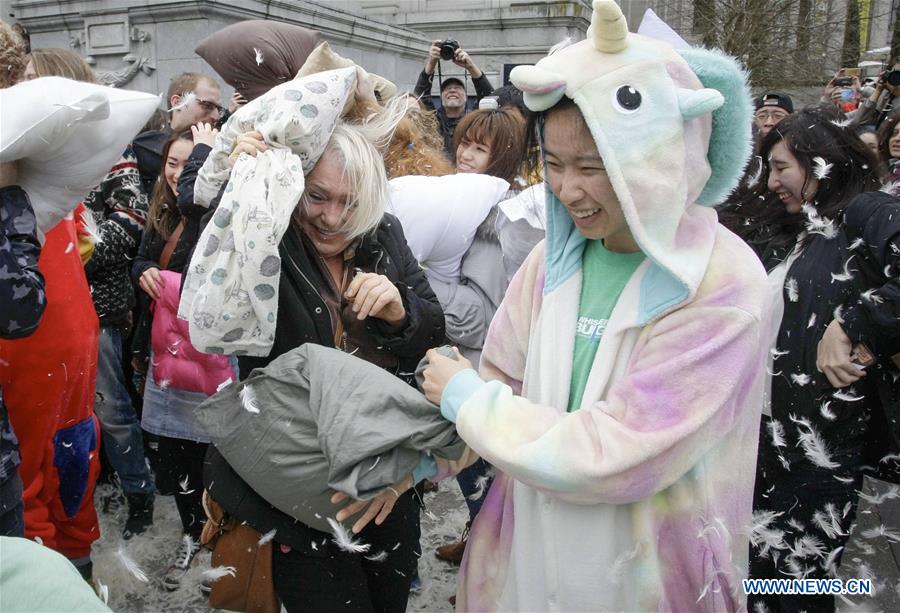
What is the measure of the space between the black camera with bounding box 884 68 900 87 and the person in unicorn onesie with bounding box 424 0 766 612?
5.87 metres

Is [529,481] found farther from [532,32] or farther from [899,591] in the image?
[532,32]

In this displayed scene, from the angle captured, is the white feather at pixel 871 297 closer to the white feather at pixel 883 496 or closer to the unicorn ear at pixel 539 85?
the unicorn ear at pixel 539 85

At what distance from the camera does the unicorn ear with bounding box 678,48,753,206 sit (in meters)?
1.64

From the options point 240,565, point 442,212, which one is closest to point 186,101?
point 442,212

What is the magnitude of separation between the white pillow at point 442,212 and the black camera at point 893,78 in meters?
4.96

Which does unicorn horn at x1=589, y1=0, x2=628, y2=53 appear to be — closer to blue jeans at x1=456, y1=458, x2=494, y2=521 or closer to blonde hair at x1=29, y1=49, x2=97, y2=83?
blue jeans at x1=456, y1=458, x2=494, y2=521

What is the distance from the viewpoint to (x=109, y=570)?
359cm

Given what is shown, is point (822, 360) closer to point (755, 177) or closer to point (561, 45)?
point (755, 177)

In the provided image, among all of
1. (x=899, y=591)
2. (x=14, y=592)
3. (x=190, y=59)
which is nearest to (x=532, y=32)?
(x=190, y=59)

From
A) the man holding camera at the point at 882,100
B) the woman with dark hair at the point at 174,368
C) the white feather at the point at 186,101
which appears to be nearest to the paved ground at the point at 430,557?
the woman with dark hair at the point at 174,368

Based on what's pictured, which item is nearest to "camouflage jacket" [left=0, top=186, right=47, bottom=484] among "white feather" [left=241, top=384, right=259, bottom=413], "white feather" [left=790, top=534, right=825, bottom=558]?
"white feather" [left=241, top=384, right=259, bottom=413]

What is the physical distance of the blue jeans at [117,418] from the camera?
381cm

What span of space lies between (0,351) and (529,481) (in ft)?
6.31

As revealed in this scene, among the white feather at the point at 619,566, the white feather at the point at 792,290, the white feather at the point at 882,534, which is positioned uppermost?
the white feather at the point at 792,290
